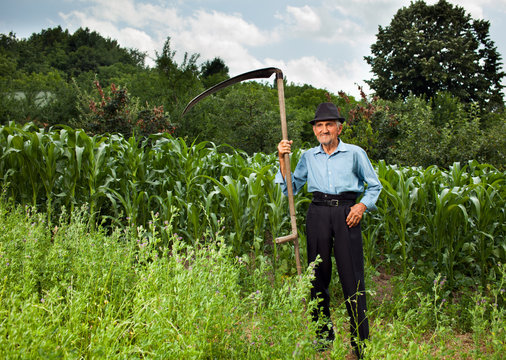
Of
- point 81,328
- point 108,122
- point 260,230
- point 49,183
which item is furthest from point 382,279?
point 108,122

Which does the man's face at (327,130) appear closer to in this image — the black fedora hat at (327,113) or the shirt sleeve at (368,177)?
the black fedora hat at (327,113)

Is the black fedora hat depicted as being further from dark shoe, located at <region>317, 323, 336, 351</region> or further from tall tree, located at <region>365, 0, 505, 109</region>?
tall tree, located at <region>365, 0, 505, 109</region>

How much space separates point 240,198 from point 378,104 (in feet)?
39.9

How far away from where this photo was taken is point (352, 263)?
2.85 m

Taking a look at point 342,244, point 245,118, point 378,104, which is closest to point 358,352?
point 342,244

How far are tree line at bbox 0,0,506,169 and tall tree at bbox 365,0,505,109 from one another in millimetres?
A: 69

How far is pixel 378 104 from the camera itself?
577 inches

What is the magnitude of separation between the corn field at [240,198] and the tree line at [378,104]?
131 cm

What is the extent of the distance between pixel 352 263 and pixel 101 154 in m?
3.26

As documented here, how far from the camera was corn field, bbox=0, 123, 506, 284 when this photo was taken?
3920 millimetres

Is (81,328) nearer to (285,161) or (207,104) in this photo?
(285,161)

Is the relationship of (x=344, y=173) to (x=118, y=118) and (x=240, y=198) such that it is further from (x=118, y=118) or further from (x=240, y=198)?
(x=118, y=118)

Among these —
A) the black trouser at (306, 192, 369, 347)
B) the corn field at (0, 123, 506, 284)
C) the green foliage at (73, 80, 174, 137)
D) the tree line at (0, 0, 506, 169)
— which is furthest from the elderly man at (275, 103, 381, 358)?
the green foliage at (73, 80, 174, 137)

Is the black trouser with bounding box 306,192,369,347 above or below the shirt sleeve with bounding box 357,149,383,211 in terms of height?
below
